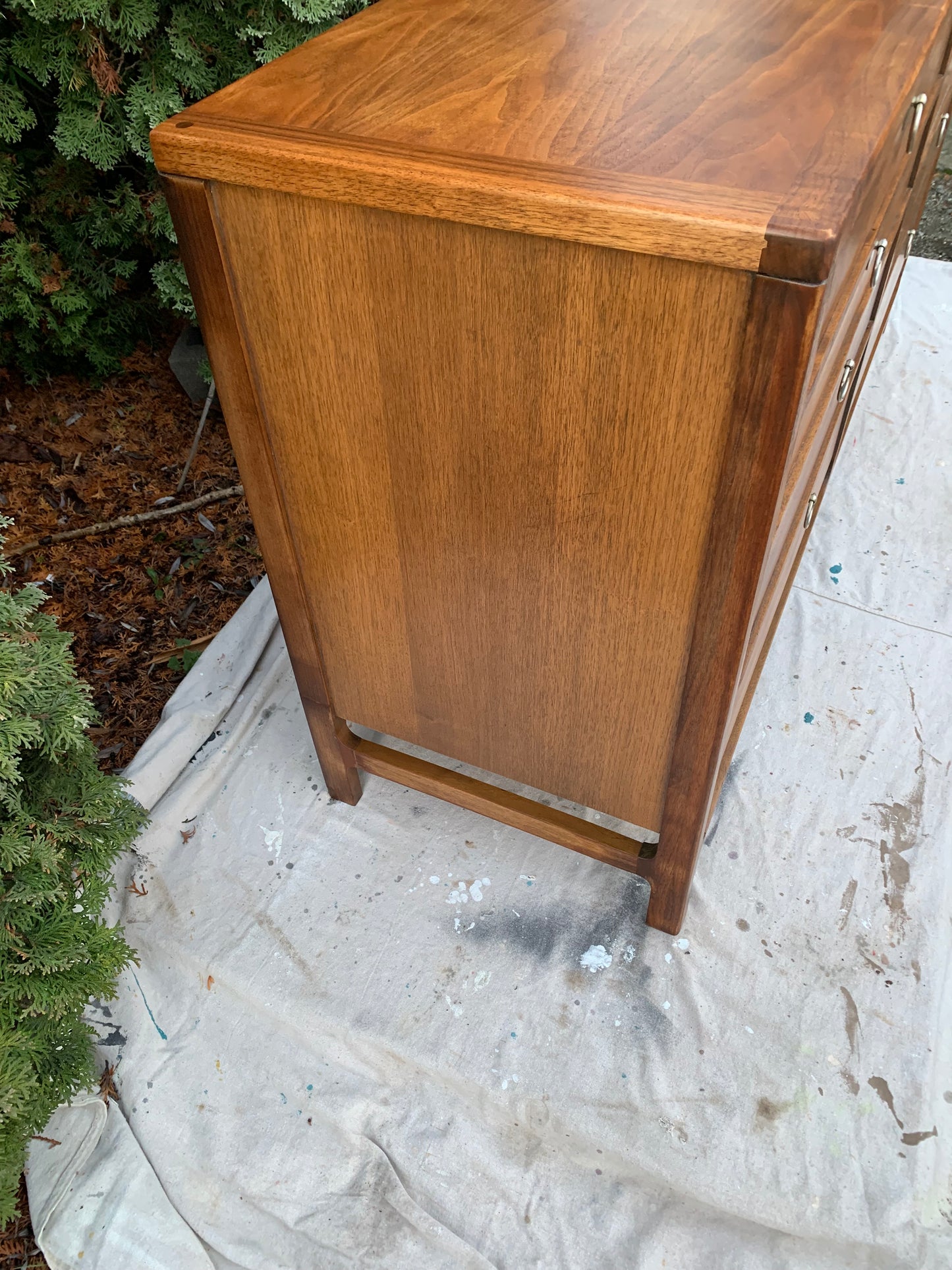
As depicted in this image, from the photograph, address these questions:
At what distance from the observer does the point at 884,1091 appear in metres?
1.21

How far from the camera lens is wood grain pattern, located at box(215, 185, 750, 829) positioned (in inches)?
30.8

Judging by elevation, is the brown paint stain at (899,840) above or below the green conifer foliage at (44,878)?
below

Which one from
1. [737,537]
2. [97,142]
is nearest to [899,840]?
[737,537]

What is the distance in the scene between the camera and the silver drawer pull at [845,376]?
4.01 ft

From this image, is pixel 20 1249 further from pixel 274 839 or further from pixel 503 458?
pixel 503 458

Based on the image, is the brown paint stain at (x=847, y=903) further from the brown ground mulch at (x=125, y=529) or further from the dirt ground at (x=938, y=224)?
the dirt ground at (x=938, y=224)

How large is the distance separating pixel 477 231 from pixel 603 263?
0.38 ft

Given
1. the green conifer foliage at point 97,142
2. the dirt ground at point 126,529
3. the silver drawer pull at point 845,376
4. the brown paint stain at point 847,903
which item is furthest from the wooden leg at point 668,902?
the green conifer foliage at point 97,142

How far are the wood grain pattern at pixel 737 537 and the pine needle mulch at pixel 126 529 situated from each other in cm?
110

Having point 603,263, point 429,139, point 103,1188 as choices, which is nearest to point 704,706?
point 603,263

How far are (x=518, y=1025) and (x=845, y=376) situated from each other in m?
1.03

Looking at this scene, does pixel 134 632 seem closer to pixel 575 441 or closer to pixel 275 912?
pixel 275 912

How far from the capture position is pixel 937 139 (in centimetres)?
157

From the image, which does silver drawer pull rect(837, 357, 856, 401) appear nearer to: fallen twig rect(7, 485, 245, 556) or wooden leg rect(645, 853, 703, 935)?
wooden leg rect(645, 853, 703, 935)
